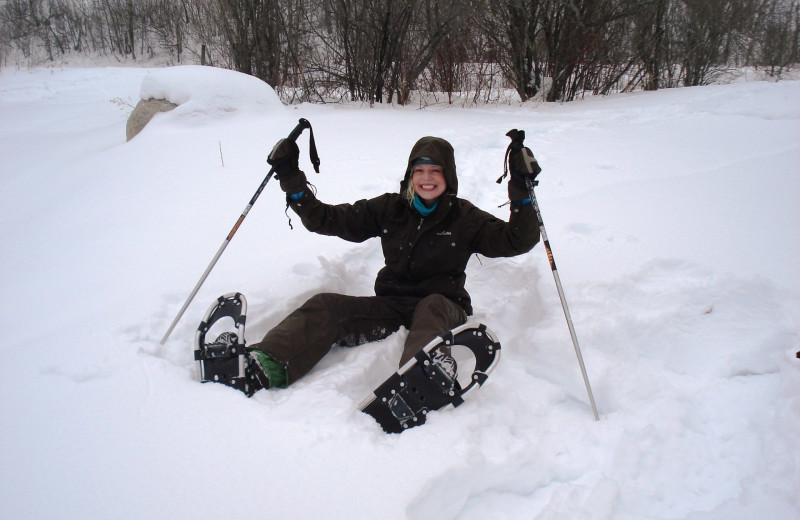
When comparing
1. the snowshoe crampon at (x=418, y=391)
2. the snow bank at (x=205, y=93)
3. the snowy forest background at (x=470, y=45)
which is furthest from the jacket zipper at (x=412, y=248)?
the snowy forest background at (x=470, y=45)

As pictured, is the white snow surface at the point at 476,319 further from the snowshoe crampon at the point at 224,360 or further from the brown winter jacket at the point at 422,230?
the brown winter jacket at the point at 422,230

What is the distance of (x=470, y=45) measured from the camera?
314 inches

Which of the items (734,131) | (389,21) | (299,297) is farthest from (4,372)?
(389,21)

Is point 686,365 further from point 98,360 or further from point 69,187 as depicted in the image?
point 69,187

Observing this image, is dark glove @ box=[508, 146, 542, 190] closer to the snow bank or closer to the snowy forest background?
the snow bank

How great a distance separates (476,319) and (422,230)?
616mm

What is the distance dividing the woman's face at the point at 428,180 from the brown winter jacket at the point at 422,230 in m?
0.04

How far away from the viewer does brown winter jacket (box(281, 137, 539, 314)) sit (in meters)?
2.33

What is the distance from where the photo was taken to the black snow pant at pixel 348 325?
79.6 inches

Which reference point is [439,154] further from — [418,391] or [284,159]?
[418,391]

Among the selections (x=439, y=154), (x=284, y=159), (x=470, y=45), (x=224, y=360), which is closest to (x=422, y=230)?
(x=439, y=154)

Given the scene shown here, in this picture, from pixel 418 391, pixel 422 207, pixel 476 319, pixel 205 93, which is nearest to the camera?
pixel 418 391

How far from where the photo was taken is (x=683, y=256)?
2578 mm

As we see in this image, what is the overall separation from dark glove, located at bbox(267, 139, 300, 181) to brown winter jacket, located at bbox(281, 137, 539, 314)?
5cm
